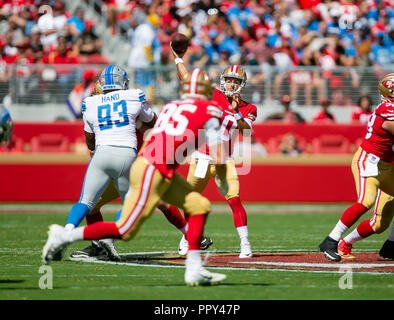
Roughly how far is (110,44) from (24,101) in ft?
11.5

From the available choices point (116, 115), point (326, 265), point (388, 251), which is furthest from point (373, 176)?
point (116, 115)

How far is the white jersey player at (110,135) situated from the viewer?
7.98 meters

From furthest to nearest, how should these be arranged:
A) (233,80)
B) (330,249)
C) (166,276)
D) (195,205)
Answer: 1. (233,80)
2. (330,249)
3. (166,276)
4. (195,205)

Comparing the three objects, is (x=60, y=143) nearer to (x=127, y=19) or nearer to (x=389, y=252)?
(x=127, y=19)

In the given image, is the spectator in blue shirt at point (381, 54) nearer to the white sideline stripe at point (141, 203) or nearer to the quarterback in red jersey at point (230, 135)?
the quarterback in red jersey at point (230, 135)

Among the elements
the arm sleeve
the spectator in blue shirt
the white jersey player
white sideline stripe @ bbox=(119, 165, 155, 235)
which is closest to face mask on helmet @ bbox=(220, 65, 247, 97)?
the white jersey player

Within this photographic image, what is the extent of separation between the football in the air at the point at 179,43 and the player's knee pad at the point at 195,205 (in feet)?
11.0

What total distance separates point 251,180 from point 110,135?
7.91 meters

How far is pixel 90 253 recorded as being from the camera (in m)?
8.91

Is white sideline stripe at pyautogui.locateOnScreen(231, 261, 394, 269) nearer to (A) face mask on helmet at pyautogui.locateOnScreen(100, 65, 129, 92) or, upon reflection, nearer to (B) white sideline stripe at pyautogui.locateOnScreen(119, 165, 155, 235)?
(B) white sideline stripe at pyautogui.locateOnScreen(119, 165, 155, 235)

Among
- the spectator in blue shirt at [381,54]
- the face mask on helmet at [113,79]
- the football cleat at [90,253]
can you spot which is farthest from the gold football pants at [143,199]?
the spectator in blue shirt at [381,54]

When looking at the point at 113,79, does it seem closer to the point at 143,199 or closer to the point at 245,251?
the point at 143,199

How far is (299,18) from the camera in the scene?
20938mm

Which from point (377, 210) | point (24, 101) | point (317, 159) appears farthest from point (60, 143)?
point (377, 210)
